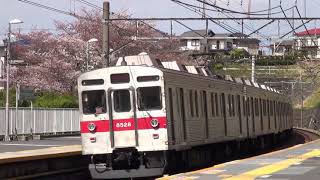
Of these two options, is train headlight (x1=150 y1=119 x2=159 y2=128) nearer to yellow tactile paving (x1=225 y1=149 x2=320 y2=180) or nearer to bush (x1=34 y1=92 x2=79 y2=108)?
yellow tactile paving (x1=225 y1=149 x2=320 y2=180)

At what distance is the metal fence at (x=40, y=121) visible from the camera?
117 ft

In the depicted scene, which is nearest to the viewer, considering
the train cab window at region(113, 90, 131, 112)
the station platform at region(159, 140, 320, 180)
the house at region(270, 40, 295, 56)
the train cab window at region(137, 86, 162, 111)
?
the station platform at region(159, 140, 320, 180)

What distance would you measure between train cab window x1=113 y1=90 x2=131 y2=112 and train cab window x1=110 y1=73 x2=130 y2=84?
251 millimetres

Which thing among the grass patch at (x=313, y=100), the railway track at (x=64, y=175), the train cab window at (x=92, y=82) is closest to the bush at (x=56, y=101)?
the railway track at (x=64, y=175)

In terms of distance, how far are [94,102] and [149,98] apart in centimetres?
143

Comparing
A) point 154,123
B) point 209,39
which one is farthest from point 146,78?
point 209,39

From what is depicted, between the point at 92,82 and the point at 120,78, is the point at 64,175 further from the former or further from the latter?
the point at 120,78

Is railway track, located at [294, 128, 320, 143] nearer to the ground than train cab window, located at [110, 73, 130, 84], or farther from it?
nearer to the ground

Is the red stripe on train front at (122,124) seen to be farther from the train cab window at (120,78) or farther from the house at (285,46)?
the house at (285,46)

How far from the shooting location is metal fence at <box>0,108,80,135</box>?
35625 mm

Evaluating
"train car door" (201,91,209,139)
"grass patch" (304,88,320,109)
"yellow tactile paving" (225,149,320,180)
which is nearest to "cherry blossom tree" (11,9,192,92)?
"grass patch" (304,88,320,109)

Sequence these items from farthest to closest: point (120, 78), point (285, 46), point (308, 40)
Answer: point (285, 46), point (308, 40), point (120, 78)

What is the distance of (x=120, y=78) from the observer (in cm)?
1591

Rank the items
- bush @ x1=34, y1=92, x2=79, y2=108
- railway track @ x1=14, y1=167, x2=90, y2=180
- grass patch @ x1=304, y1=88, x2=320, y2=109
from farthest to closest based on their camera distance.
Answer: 1. grass patch @ x1=304, y1=88, x2=320, y2=109
2. bush @ x1=34, y1=92, x2=79, y2=108
3. railway track @ x1=14, y1=167, x2=90, y2=180
